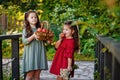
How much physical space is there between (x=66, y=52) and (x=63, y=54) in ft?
0.22

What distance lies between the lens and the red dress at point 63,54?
17.7ft

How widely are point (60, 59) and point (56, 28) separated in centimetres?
736

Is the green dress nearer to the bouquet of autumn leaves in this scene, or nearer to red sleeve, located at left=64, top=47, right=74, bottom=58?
the bouquet of autumn leaves

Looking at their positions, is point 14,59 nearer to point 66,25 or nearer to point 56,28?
point 66,25

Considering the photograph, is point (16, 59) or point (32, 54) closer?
point (32, 54)

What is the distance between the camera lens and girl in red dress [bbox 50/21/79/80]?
5370 millimetres

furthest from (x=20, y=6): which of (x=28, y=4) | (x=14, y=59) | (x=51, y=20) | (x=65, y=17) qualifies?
(x=14, y=59)

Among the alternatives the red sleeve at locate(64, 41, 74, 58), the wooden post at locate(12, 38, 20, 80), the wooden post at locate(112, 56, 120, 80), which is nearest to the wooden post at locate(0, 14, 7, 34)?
the wooden post at locate(12, 38, 20, 80)

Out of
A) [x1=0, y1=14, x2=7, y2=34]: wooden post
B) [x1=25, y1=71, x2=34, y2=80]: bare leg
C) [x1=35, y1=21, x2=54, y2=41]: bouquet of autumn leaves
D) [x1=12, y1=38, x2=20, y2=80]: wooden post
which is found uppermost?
[x1=0, y1=14, x2=7, y2=34]: wooden post

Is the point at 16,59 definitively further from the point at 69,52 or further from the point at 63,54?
the point at 69,52

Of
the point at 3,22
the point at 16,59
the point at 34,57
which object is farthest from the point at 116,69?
the point at 3,22

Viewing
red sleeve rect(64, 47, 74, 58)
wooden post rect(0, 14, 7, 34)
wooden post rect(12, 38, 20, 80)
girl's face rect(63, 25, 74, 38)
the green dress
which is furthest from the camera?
wooden post rect(0, 14, 7, 34)

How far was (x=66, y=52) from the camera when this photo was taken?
541cm

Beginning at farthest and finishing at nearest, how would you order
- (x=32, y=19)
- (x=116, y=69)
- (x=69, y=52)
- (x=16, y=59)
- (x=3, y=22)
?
(x=3, y=22) < (x=16, y=59) < (x=32, y=19) < (x=69, y=52) < (x=116, y=69)
